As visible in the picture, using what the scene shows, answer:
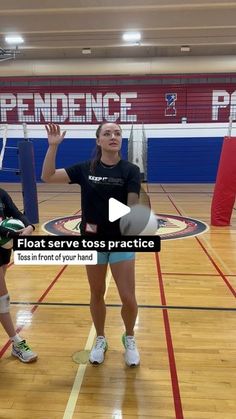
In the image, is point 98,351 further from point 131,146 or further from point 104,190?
point 131,146

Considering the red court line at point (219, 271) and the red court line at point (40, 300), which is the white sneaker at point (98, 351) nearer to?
the red court line at point (40, 300)

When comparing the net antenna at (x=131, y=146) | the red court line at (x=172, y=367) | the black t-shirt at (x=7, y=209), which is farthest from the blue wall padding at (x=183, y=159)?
the black t-shirt at (x=7, y=209)

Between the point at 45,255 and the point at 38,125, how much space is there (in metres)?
16.4

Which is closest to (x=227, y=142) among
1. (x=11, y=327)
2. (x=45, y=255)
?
(x=11, y=327)

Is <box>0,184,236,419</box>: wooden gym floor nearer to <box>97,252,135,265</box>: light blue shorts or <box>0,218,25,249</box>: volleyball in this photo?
<box>97,252,135,265</box>: light blue shorts

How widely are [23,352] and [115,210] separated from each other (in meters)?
1.41

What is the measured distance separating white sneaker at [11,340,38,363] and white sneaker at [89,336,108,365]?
0.44 m

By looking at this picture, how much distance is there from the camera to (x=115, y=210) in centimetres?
250

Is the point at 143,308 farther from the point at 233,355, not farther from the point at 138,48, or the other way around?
the point at 138,48

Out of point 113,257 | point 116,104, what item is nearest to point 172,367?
point 113,257

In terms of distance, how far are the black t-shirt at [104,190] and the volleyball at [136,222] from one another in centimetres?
7

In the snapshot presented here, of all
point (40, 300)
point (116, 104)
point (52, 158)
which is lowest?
point (40, 300)

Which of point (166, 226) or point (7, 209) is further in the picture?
point (166, 226)

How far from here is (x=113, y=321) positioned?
12.2 ft
